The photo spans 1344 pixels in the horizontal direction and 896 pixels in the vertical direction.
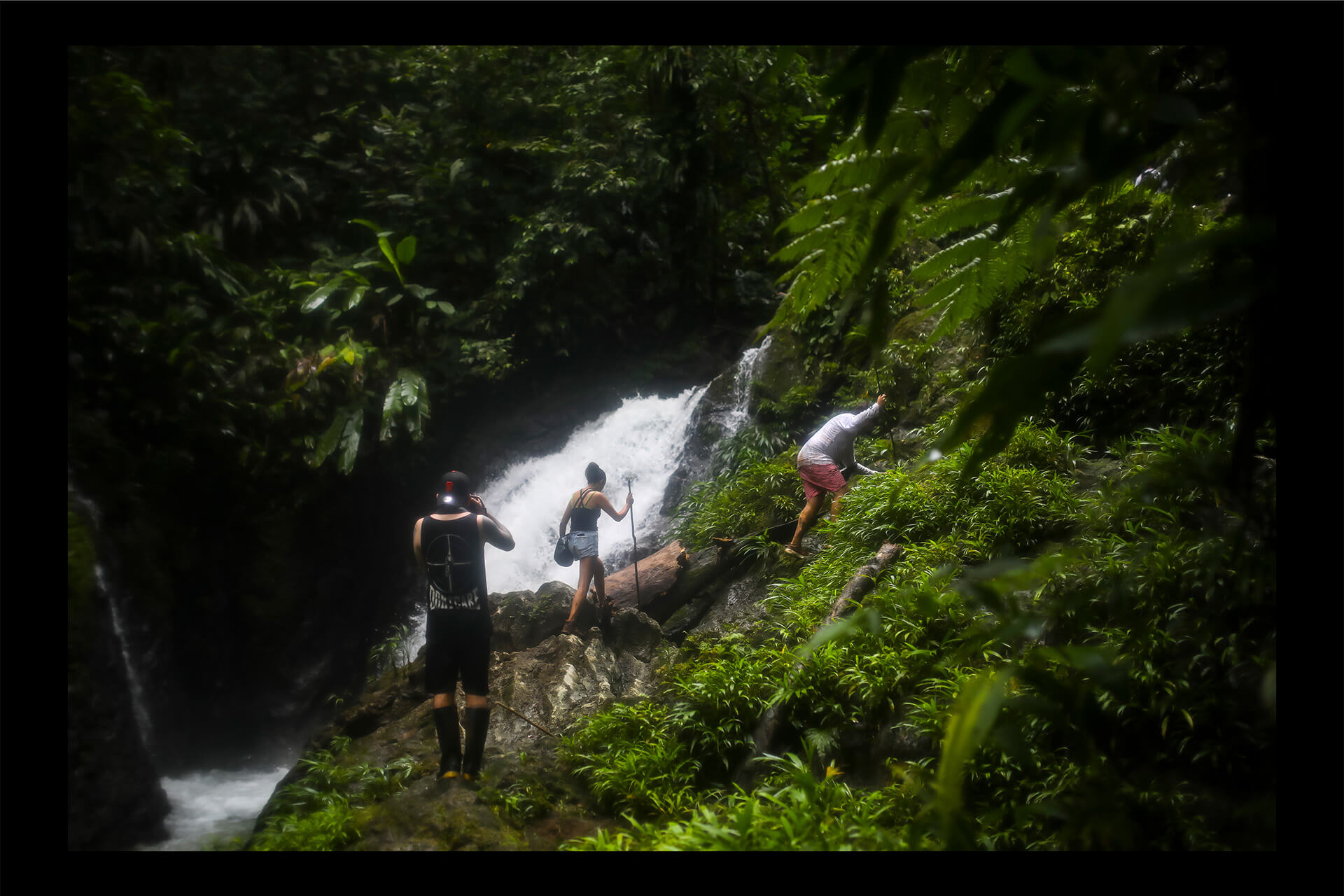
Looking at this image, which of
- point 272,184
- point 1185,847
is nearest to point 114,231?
point 272,184

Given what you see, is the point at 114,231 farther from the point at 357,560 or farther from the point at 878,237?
the point at 878,237

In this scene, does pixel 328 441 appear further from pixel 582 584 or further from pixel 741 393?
pixel 741 393

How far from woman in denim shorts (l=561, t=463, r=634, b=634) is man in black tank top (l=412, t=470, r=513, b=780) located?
156cm

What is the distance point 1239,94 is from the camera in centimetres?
108

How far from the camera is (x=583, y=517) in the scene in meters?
4.95

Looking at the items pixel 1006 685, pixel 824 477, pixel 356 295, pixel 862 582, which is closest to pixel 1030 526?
pixel 862 582

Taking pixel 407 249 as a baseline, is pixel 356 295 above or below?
below

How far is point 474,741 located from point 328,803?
0.66 metres

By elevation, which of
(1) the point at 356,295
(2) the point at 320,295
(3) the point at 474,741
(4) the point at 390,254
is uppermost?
(4) the point at 390,254

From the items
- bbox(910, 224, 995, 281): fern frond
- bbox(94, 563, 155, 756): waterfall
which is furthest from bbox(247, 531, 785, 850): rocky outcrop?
bbox(910, 224, 995, 281): fern frond

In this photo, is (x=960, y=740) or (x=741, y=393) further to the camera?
(x=741, y=393)

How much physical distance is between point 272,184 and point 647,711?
7349mm

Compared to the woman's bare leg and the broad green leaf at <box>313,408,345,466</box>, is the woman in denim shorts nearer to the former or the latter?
the woman's bare leg

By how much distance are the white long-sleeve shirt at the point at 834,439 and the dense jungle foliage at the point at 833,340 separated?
0.36m
